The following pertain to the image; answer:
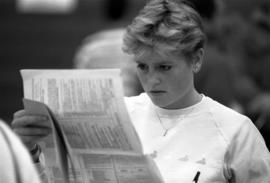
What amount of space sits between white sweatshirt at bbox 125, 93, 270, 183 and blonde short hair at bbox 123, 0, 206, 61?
0.24 m

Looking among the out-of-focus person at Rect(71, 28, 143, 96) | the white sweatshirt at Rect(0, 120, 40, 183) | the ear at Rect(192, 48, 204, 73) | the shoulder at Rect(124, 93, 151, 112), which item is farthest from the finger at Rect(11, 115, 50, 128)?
the out-of-focus person at Rect(71, 28, 143, 96)

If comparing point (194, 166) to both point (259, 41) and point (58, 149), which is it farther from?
point (259, 41)

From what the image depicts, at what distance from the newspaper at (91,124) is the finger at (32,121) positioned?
0.08 ft

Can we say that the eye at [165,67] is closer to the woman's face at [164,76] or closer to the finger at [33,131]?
the woman's face at [164,76]

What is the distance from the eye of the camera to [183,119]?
3176mm

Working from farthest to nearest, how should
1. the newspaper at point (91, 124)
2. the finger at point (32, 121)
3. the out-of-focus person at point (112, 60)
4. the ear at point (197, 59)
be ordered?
the out-of-focus person at point (112, 60) < the ear at point (197, 59) < the finger at point (32, 121) < the newspaper at point (91, 124)

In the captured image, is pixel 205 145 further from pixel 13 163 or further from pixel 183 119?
pixel 13 163

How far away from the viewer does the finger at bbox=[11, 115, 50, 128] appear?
3029 millimetres

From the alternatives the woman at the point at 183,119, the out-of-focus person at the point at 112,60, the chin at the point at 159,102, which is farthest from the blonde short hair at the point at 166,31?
the out-of-focus person at the point at 112,60

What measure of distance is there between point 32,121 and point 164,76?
0.48 m

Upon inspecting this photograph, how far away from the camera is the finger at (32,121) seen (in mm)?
3029

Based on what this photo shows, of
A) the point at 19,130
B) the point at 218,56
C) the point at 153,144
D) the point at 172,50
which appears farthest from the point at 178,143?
the point at 218,56

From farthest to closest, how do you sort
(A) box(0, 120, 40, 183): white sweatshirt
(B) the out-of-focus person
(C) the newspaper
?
(B) the out-of-focus person
(C) the newspaper
(A) box(0, 120, 40, 183): white sweatshirt

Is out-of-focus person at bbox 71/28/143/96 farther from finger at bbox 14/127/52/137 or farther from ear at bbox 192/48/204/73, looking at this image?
finger at bbox 14/127/52/137
